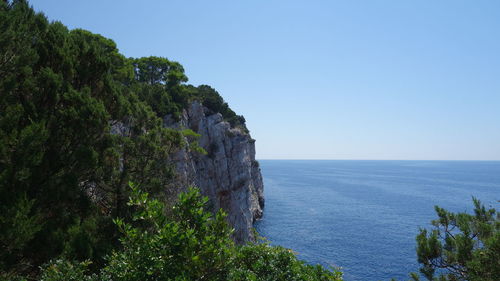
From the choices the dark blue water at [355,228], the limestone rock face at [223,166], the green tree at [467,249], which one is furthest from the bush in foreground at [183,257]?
the limestone rock face at [223,166]

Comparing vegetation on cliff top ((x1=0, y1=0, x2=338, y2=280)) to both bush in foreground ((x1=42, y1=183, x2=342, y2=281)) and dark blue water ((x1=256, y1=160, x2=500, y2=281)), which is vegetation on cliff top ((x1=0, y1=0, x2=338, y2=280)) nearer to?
bush in foreground ((x1=42, y1=183, x2=342, y2=281))

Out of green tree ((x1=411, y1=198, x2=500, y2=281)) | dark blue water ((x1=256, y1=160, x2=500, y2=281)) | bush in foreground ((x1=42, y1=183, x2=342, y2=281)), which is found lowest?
dark blue water ((x1=256, y1=160, x2=500, y2=281))

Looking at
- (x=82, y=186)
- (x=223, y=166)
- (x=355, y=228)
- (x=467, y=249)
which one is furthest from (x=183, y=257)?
(x=355, y=228)

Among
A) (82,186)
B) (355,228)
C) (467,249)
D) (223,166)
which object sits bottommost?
(355,228)

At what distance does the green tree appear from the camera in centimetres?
1020

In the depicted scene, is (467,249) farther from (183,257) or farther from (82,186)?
(82,186)

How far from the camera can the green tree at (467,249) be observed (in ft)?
33.4

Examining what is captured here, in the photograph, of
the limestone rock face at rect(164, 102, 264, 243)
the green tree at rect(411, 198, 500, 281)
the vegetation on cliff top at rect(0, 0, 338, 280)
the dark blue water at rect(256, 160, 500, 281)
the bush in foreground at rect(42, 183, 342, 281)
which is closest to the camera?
the bush in foreground at rect(42, 183, 342, 281)

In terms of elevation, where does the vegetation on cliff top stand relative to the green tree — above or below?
above

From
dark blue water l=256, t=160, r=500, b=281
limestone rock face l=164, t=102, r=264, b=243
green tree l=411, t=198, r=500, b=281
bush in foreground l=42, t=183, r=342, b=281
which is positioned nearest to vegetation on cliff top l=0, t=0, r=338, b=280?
bush in foreground l=42, t=183, r=342, b=281

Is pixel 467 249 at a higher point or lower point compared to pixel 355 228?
higher

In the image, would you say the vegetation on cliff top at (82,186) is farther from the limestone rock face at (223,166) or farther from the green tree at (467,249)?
the limestone rock face at (223,166)

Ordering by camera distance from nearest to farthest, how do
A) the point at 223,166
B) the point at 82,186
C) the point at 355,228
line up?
the point at 82,186, the point at 223,166, the point at 355,228

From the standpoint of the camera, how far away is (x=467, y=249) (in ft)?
40.3
